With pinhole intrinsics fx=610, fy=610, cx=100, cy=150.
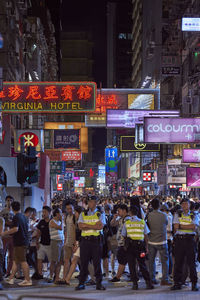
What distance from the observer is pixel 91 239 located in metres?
12.6

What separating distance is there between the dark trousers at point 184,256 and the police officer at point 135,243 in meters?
0.61

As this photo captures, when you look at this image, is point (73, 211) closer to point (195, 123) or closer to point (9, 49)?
point (195, 123)

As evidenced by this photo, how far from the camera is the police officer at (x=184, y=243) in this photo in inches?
492

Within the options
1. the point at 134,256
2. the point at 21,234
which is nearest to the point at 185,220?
the point at 134,256

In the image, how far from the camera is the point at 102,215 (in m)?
12.8

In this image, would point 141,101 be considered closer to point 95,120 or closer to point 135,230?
point 95,120

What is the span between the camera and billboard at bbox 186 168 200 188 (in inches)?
1415

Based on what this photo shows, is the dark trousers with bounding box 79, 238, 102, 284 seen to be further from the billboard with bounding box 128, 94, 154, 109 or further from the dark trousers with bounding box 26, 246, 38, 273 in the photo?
the billboard with bounding box 128, 94, 154, 109

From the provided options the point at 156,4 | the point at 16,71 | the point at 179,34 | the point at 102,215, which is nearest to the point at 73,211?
the point at 102,215

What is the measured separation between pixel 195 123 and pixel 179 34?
3839 centimetres

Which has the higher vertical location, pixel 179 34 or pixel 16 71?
pixel 179 34

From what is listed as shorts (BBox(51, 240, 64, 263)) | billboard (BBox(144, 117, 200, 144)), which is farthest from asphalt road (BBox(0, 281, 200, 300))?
billboard (BBox(144, 117, 200, 144))

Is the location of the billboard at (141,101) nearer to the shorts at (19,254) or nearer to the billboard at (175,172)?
the billboard at (175,172)

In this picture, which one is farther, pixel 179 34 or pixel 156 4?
pixel 156 4
